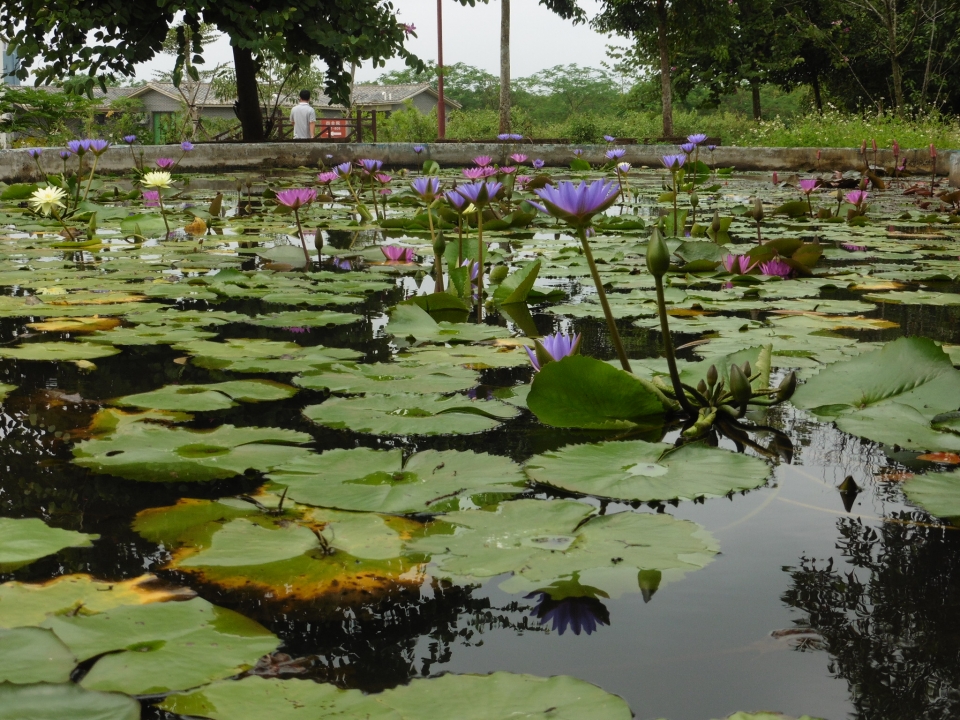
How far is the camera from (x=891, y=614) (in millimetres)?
624

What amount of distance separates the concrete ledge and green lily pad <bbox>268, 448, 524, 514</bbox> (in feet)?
23.0

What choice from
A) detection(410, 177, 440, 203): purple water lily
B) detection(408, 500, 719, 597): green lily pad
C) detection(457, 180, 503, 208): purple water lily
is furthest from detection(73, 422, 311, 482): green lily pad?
detection(410, 177, 440, 203): purple water lily

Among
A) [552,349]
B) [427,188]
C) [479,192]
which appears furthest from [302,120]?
[552,349]

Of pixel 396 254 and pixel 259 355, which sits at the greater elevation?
pixel 396 254

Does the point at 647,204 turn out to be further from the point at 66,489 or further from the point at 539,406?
the point at 66,489

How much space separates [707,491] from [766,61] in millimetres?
21023

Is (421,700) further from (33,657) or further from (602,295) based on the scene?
(602,295)

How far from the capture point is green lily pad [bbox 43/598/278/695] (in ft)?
1.71

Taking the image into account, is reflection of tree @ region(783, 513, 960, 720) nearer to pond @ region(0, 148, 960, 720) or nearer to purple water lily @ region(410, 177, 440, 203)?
pond @ region(0, 148, 960, 720)

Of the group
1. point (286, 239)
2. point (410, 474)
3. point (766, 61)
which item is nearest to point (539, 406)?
point (410, 474)

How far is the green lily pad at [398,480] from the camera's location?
31.3 inches

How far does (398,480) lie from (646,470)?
0.24m

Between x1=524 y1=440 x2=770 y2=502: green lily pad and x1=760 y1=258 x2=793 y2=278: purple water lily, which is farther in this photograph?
x1=760 y1=258 x2=793 y2=278: purple water lily

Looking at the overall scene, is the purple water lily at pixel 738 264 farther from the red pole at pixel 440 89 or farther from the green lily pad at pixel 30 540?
the red pole at pixel 440 89
